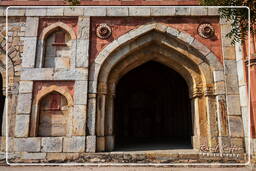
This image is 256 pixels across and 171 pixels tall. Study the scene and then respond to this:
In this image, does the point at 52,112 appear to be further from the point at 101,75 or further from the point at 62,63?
the point at 101,75

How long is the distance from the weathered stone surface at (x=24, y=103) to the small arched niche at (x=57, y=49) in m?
0.87

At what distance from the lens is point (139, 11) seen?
5.36m

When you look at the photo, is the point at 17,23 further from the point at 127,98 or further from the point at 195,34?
the point at 127,98

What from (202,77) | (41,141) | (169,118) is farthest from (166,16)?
(169,118)

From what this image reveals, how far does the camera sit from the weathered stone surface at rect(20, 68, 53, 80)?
5.03 meters

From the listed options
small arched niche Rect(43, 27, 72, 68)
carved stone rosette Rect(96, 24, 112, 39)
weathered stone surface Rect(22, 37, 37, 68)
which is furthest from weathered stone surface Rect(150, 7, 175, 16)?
weathered stone surface Rect(22, 37, 37, 68)

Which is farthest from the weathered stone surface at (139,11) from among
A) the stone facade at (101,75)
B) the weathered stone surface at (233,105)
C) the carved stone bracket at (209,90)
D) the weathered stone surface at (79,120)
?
the weathered stone surface at (233,105)

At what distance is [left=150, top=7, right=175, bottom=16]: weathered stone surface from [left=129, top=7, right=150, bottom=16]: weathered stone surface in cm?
13

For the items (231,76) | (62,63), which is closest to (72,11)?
(62,63)

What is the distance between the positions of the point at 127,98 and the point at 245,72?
219 inches

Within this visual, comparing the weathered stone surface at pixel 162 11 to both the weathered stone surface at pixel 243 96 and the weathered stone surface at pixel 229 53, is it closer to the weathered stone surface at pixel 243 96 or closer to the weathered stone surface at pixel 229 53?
the weathered stone surface at pixel 229 53

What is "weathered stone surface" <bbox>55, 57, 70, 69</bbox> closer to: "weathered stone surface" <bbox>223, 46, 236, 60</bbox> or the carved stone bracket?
the carved stone bracket

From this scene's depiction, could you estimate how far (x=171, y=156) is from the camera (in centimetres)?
Result: 467

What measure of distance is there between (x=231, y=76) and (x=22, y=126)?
5.14 meters
